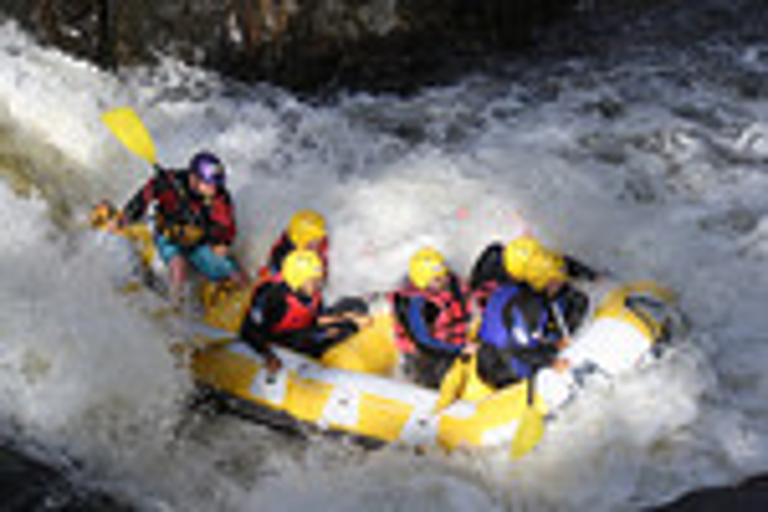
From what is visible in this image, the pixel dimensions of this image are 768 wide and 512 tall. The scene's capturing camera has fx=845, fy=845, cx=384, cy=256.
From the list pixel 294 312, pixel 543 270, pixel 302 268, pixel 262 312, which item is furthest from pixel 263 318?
pixel 543 270

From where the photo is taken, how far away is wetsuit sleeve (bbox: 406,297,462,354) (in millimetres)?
4113

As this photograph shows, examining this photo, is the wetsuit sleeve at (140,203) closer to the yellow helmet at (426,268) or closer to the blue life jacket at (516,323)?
the yellow helmet at (426,268)

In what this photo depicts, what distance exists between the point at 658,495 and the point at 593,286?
1158 millimetres

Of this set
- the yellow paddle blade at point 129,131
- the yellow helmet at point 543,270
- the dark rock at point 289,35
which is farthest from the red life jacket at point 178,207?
the dark rock at point 289,35

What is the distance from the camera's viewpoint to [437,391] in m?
4.10

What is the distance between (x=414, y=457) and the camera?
3.97 m

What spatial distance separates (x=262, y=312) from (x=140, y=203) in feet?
3.82

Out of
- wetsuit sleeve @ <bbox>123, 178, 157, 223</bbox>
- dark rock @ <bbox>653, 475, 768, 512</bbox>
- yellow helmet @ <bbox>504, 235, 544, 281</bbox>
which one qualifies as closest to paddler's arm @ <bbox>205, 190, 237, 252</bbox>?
wetsuit sleeve @ <bbox>123, 178, 157, 223</bbox>

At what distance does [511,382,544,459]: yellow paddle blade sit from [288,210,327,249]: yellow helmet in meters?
1.51

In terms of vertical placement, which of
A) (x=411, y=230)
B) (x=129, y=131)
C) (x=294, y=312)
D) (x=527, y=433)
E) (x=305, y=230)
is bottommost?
(x=527, y=433)

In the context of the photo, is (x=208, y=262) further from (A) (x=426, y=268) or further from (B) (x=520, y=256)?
(B) (x=520, y=256)

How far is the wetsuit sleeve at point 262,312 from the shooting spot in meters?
4.18

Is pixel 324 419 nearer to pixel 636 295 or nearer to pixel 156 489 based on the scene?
pixel 156 489

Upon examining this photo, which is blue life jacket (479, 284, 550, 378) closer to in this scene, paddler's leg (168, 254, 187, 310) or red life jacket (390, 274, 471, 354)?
red life jacket (390, 274, 471, 354)
